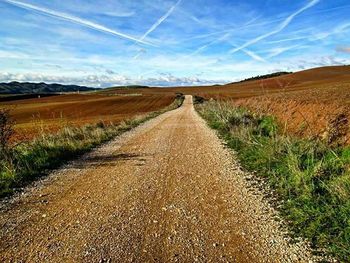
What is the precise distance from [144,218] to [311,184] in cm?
331

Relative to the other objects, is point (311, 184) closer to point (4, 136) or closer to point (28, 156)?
point (28, 156)

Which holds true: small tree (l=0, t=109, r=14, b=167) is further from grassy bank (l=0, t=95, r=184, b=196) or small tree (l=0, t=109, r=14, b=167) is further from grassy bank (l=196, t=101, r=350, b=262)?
grassy bank (l=196, t=101, r=350, b=262)

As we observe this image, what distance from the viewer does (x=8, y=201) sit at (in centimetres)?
711

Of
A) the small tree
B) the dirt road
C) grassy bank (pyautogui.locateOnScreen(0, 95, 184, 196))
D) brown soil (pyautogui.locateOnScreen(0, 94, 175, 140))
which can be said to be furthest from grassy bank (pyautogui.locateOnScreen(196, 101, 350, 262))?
brown soil (pyautogui.locateOnScreen(0, 94, 175, 140))

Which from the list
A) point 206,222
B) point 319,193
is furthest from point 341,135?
point 206,222

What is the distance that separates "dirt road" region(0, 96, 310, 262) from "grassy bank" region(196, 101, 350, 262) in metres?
0.40

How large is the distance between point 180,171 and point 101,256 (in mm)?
4845

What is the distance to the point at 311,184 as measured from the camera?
271 inches

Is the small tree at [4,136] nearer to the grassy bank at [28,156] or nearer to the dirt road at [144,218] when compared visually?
the grassy bank at [28,156]

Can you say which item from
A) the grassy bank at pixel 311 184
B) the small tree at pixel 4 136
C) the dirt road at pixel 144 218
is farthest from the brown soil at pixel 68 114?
the grassy bank at pixel 311 184

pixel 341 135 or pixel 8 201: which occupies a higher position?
pixel 341 135

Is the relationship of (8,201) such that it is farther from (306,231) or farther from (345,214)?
(345,214)

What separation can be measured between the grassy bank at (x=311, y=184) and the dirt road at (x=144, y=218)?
40cm

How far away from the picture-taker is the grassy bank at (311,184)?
16.9 ft
